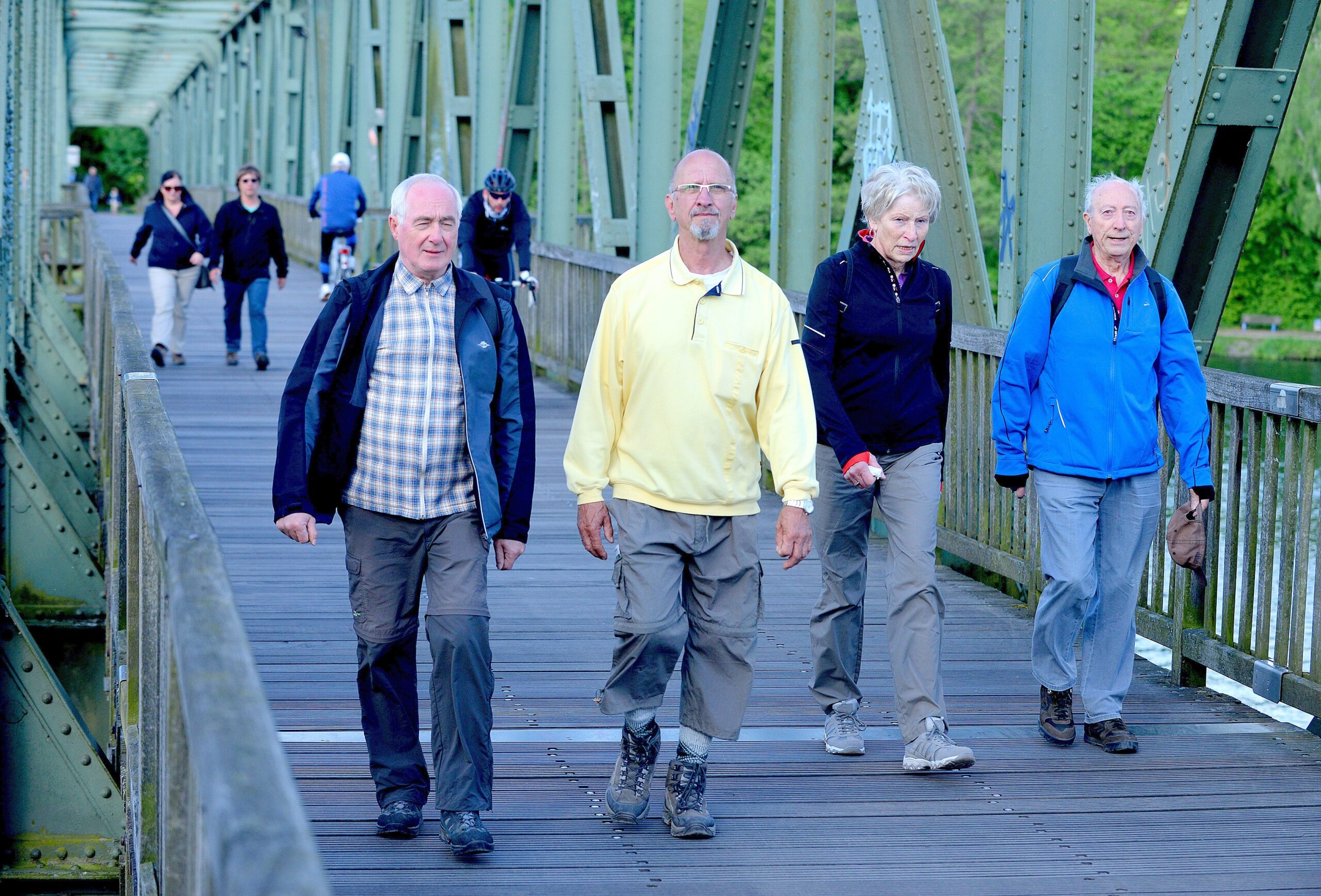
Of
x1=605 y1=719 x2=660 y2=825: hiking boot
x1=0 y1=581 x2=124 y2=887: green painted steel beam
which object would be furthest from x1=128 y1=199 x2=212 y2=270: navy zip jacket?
x1=605 y1=719 x2=660 y2=825: hiking boot

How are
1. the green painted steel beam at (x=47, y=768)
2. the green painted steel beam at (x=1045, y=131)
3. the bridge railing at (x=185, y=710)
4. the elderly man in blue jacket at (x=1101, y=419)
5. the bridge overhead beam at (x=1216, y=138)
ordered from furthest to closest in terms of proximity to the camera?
the green painted steel beam at (x=1045, y=131), the bridge overhead beam at (x=1216, y=138), the green painted steel beam at (x=47, y=768), the elderly man in blue jacket at (x=1101, y=419), the bridge railing at (x=185, y=710)

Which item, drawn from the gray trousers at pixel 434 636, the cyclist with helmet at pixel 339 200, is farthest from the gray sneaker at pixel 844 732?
the cyclist with helmet at pixel 339 200

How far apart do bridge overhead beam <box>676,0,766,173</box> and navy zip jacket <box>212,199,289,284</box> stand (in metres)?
4.67

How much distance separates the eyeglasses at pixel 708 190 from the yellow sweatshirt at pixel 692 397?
0.47 feet

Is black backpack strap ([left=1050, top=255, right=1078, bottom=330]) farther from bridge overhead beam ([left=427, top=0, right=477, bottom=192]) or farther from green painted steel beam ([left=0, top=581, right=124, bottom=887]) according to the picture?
bridge overhead beam ([left=427, top=0, right=477, bottom=192])

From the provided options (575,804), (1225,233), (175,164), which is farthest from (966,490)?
(175,164)

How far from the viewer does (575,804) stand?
4.66 m

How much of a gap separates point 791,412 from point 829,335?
540 millimetres

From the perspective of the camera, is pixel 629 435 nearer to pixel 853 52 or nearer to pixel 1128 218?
pixel 1128 218

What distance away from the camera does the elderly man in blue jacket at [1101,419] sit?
196 inches

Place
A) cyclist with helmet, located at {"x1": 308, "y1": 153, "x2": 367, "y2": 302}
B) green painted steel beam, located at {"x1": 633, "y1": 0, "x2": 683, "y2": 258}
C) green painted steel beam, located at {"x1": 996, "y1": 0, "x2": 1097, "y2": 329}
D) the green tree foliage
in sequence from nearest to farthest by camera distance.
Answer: green painted steel beam, located at {"x1": 996, "y1": 0, "x2": 1097, "y2": 329}
green painted steel beam, located at {"x1": 633, "y1": 0, "x2": 683, "y2": 258}
cyclist with helmet, located at {"x1": 308, "y1": 153, "x2": 367, "y2": 302}
the green tree foliage

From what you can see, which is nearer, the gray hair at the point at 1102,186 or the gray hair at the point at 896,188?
the gray hair at the point at 896,188

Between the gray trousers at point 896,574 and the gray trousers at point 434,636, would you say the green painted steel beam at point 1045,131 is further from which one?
the gray trousers at point 434,636

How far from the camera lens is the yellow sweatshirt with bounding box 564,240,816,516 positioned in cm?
421
